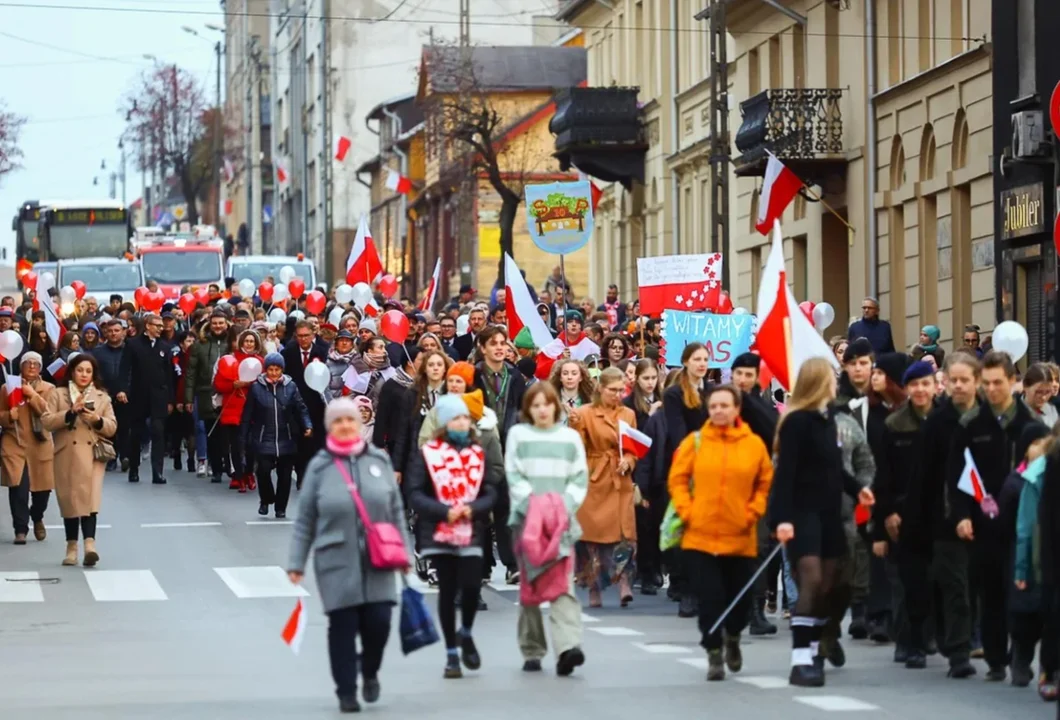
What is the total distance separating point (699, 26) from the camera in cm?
4588

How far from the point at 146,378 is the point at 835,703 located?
17.9 meters

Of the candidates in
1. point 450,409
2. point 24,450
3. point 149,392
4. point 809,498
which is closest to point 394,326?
point 149,392

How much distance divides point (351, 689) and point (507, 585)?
22.4 feet

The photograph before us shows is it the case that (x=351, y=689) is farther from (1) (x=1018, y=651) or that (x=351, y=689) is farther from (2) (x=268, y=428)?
(2) (x=268, y=428)

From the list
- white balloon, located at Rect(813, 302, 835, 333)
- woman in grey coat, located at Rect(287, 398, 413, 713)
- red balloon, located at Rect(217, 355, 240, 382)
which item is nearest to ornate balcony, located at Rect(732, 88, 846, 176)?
white balloon, located at Rect(813, 302, 835, 333)

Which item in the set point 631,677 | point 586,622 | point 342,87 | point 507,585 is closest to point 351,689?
point 631,677

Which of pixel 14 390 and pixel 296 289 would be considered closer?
pixel 14 390

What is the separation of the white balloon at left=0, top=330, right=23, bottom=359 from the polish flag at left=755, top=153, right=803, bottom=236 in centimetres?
1419

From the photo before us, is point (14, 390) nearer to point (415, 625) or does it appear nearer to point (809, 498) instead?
point (415, 625)

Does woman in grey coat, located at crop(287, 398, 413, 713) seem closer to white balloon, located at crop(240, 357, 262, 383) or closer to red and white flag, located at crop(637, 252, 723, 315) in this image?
red and white flag, located at crop(637, 252, 723, 315)

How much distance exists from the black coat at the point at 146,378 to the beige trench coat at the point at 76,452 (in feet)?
28.5

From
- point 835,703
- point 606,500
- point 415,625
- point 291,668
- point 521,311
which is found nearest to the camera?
point 835,703

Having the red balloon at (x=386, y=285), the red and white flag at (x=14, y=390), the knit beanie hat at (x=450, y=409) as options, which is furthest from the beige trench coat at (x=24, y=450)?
the red balloon at (x=386, y=285)

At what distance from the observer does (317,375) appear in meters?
24.1
